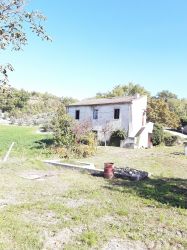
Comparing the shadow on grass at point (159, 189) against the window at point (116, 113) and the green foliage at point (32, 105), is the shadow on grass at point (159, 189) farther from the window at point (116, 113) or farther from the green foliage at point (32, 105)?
the green foliage at point (32, 105)

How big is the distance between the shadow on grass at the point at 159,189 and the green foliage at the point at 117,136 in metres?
19.0

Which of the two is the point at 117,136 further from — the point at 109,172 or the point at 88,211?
the point at 88,211

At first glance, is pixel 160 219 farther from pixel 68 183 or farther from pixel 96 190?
pixel 68 183

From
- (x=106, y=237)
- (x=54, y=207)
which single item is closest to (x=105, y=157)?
(x=54, y=207)

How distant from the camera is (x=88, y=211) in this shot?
1078cm

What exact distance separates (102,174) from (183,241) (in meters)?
10.3

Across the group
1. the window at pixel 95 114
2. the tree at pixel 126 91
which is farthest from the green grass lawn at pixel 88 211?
the tree at pixel 126 91

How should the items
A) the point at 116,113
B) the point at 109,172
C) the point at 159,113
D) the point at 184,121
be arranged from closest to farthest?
1. the point at 109,172
2. the point at 116,113
3. the point at 159,113
4. the point at 184,121

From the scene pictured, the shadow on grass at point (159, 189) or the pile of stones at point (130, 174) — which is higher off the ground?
the pile of stones at point (130, 174)

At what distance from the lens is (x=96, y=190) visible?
46.7 feet

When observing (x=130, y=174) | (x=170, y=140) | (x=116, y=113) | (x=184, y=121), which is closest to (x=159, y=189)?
(x=130, y=174)

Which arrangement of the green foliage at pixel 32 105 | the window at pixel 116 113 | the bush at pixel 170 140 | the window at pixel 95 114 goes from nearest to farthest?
the window at pixel 116 113 → the window at pixel 95 114 → the bush at pixel 170 140 → the green foliage at pixel 32 105

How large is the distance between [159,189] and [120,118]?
2348 centimetres

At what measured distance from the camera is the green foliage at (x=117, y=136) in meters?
37.7
